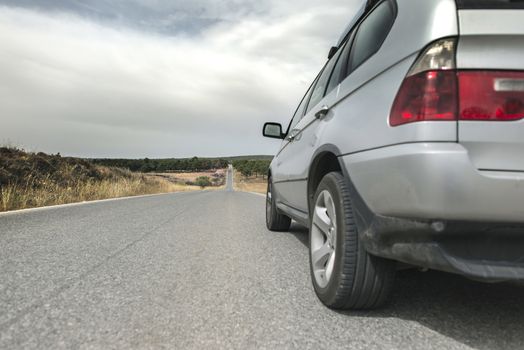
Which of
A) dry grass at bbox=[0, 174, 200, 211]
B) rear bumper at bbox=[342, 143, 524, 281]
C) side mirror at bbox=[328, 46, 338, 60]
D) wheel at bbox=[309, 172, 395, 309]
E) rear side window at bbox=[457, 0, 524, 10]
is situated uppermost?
side mirror at bbox=[328, 46, 338, 60]

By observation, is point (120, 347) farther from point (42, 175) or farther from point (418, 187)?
point (42, 175)

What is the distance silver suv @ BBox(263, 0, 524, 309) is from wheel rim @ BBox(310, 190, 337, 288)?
0.22 m

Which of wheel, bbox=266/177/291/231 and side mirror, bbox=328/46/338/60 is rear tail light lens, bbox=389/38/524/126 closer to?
side mirror, bbox=328/46/338/60

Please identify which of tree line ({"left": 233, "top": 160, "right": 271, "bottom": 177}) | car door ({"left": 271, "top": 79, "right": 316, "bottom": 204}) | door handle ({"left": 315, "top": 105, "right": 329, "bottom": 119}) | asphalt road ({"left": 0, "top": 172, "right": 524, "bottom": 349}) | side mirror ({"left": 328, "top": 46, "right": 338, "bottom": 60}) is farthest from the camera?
tree line ({"left": 233, "top": 160, "right": 271, "bottom": 177})

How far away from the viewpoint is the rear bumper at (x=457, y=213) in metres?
1.58

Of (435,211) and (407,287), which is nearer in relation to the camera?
(435,211)

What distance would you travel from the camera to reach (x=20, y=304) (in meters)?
2.38

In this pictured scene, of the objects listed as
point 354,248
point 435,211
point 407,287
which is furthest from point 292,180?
point 435,211

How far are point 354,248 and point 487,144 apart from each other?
863mm

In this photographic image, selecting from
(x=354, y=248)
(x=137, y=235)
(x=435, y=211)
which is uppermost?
(x=435, y=211)

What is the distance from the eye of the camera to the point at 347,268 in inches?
84.5

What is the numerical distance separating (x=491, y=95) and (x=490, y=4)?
0.41 metres

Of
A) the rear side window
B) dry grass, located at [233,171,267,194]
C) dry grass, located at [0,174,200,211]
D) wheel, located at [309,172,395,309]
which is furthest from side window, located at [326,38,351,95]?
dry grass, located at [233,171,267,194]

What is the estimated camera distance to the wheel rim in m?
2.43
